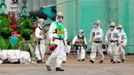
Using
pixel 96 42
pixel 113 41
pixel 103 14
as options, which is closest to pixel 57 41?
pixel 96 42

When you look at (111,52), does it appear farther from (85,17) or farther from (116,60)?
(85,17)

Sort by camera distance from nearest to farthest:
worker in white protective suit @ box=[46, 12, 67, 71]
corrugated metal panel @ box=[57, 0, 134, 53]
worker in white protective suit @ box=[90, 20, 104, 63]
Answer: worker in white protective suit @ box=[46, 12, 67, 71]
worker in white protective suit @ box=[90, 20, 104, 63]
corrugated metal panel @ box=[57, 0, 134, 53]

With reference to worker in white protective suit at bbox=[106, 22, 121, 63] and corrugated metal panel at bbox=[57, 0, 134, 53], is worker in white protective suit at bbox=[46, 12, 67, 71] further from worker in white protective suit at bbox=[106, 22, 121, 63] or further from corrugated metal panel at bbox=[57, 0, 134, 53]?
corrugated metal panel at bbox=[57, 0, 134, 53]

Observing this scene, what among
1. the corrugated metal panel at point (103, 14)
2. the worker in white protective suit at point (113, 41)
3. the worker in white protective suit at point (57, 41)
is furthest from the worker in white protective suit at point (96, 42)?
the corrugated metal panel at point (103, 14)

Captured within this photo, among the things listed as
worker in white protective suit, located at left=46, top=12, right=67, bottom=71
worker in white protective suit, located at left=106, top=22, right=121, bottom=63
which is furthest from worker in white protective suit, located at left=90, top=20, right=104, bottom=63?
worker in white protective suit, located at left=46, top=12, right=67, bottom=71

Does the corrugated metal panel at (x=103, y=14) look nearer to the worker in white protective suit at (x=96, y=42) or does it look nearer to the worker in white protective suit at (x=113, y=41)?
the worker in white protective suit at (x=113, y=41)

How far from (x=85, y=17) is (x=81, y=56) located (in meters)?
6.63

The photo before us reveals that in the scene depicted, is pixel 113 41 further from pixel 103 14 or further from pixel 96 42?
pixel 103 14

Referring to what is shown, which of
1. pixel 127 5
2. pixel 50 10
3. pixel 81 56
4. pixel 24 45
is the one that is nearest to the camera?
pixel 24 45

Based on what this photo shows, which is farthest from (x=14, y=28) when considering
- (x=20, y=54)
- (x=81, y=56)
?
(x=20, y=54)

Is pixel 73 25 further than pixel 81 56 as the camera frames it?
Yes

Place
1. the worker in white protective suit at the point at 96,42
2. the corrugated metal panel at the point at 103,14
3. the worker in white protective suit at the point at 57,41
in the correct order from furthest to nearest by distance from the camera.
Answer: the corrugated metal panel at the point at 103,14 < the worker in white protective suit at the point at 96,42 < the worker in white protective suit at the point at 57,41

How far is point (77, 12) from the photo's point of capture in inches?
1368

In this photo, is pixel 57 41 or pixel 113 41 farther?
pixel 113 41
